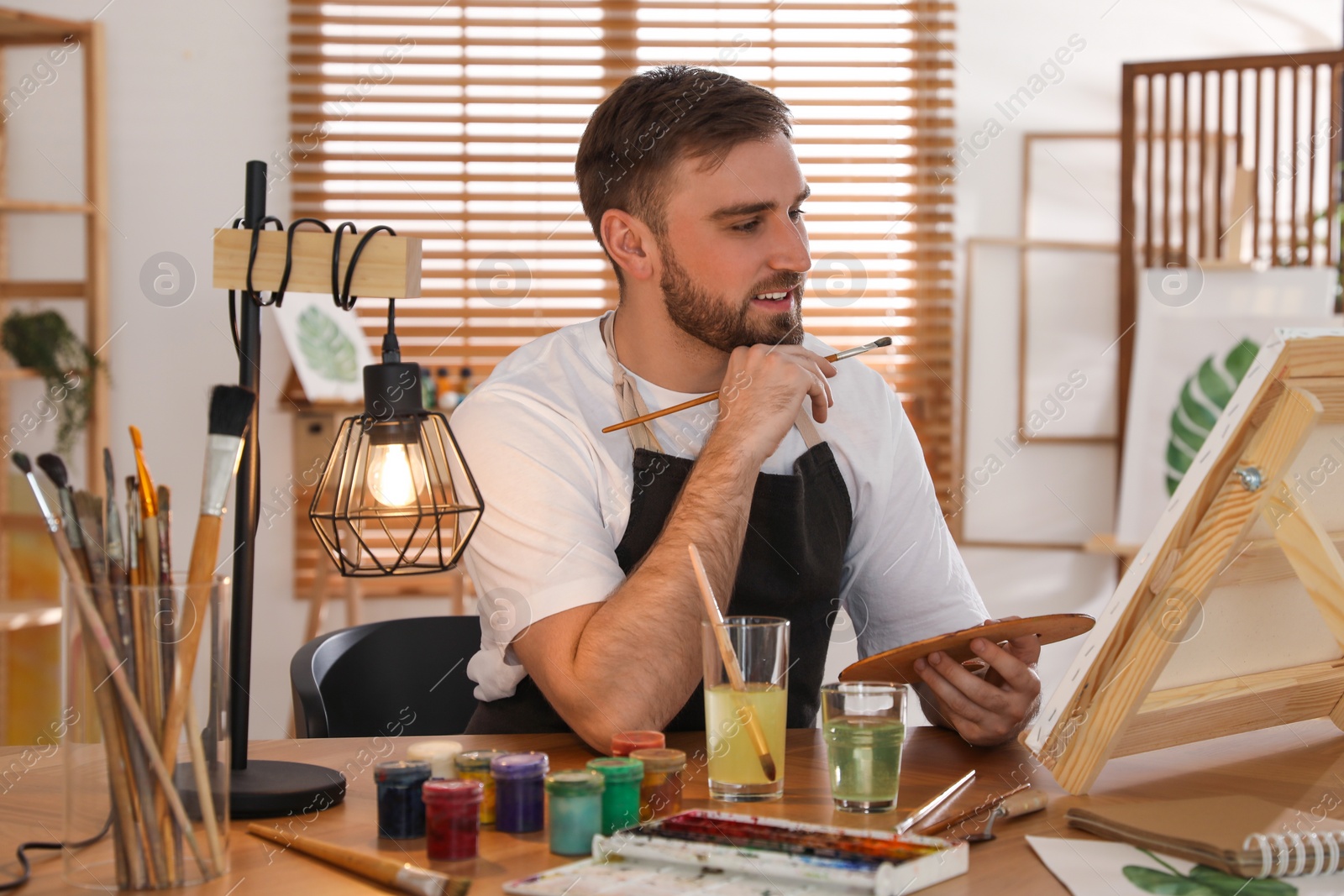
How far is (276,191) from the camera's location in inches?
151

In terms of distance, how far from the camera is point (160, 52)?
12.0 ft

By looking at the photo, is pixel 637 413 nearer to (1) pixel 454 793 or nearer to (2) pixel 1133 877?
(1) pixel 454 793

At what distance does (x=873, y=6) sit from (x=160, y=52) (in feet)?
7.10

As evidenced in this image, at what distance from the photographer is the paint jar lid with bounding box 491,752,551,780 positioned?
3.27ft

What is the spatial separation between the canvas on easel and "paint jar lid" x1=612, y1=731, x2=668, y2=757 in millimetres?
331

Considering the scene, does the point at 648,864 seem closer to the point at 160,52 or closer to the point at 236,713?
the point at 236,713

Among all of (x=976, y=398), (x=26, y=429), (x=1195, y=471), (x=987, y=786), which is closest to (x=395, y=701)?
(x=987, y=786)

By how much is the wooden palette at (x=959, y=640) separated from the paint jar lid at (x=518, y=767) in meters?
0.34

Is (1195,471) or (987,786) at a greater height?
(1195,471)

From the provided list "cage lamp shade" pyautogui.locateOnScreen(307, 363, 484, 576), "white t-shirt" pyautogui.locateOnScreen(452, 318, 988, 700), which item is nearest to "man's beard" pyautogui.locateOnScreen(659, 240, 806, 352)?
"white t-shirt" pyautogui.locateOnScreen(452, 318, 988, 700)

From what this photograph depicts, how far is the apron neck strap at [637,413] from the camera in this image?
1.68 meters

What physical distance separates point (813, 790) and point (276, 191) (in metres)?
3.23

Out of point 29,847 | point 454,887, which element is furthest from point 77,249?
point 454,887

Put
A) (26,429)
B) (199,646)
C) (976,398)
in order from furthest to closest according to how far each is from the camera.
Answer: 1. (976,398)
2. (26,429)
3. (199,646)
